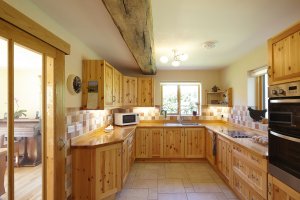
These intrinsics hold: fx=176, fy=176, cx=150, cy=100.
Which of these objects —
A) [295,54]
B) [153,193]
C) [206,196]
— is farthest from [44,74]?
[206,196]

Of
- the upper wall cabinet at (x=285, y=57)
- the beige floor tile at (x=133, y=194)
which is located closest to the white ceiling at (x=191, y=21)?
the upper wall cabinet at (x=285, y=57)

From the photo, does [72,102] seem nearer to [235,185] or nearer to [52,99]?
[52,99]

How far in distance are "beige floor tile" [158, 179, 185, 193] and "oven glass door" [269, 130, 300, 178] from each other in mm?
1572

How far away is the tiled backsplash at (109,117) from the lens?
225 centimetres

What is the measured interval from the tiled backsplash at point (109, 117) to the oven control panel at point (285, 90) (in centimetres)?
128

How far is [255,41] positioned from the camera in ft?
8.54

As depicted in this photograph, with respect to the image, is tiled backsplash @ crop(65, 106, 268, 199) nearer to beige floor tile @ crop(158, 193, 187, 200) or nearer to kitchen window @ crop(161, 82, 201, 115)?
kitchen window @ crop(161, 82, 201, 115)

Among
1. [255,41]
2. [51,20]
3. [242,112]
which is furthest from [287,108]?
[51,20]

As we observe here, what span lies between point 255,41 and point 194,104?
250 cm

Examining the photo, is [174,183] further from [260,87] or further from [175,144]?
[260,87]

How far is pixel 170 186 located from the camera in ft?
9.71

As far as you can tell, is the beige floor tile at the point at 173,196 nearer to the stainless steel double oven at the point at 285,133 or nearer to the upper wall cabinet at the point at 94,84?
the stainless steel double oven at the point at 285,133

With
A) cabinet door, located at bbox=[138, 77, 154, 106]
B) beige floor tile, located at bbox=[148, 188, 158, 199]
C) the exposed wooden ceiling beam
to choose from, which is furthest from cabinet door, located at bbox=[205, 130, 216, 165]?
the exposed wooden ceiling beam

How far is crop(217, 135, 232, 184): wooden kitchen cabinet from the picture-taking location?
2.77 m
